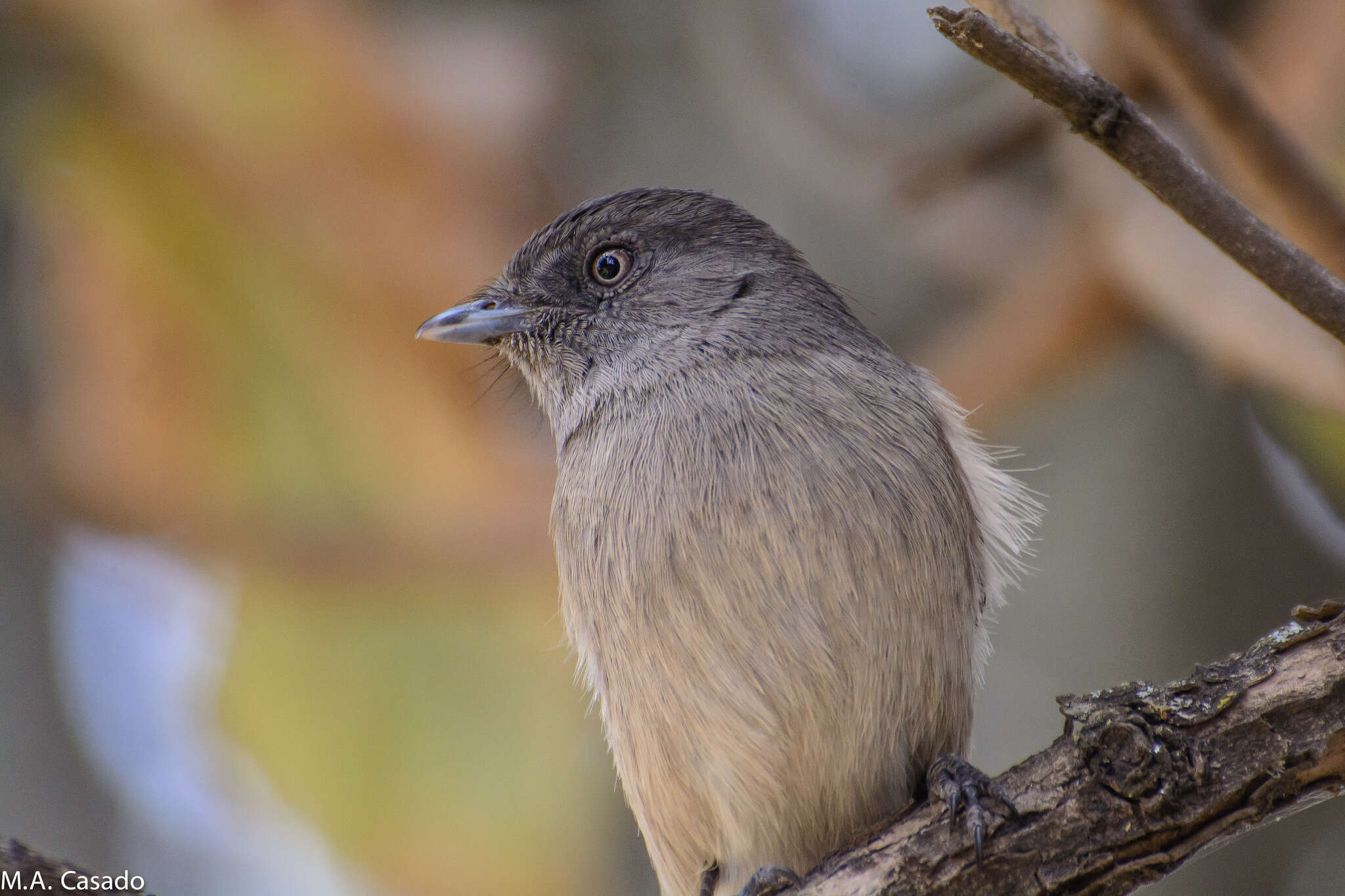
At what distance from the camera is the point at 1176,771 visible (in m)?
2.20

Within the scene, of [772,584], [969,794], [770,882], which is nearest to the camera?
[969,794]

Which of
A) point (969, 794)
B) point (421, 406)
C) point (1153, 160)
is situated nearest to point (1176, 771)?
point (969, 794)

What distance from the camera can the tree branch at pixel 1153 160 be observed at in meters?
2.01

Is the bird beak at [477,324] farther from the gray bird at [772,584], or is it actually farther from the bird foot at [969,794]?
the bird foot at [969,794]

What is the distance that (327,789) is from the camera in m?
5.07

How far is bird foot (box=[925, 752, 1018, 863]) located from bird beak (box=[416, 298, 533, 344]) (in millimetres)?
1927

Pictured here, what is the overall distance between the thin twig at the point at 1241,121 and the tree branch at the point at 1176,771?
5.10ft

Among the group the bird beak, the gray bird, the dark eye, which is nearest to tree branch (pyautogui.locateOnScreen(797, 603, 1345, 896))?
the gray bird

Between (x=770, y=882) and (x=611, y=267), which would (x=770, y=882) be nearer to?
(x=770, y=882)

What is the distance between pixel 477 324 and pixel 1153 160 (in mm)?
2212

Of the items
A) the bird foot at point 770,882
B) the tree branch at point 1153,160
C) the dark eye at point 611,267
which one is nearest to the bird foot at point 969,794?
the bird foot at point 770,882

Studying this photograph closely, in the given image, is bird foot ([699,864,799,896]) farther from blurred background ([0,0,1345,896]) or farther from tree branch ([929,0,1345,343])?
blurred background ([0,0,1345,896])

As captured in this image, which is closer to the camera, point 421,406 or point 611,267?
point 611,267

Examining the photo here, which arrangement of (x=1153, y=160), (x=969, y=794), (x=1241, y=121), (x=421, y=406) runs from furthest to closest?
(x=421, y=406), (x=1241, y=121), (x=969, y=794), (x=1153, y=160)
